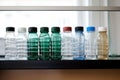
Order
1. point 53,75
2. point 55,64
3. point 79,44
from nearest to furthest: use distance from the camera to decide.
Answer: point 55,64, point 79,44, point 53,75

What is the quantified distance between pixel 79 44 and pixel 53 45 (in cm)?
14

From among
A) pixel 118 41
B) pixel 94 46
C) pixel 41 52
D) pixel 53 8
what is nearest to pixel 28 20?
pixel 53 8

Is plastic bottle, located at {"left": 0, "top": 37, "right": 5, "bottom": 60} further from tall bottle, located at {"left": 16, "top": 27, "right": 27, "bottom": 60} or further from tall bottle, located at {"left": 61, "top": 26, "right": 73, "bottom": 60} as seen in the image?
tall bottle, located at {"left": 61, "top": 26, "right": 73, "bottom": 60}

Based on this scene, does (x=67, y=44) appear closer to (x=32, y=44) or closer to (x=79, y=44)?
(x=79, y=44)

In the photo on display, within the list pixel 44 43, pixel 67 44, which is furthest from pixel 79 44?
pixel 44 43

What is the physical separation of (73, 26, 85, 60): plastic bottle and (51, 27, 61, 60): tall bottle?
8cm

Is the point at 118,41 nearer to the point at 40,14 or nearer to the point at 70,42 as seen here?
the point at 70,42

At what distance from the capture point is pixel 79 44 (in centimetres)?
108

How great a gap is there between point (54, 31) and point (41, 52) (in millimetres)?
127

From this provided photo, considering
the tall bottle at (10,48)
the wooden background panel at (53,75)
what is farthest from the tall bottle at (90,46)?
the tall bottle at (10,48)

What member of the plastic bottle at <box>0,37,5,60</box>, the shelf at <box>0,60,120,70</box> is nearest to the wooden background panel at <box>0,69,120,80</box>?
the plastic bottle at <box>0,37,5,60</box>

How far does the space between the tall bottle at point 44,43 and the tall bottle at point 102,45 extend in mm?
264

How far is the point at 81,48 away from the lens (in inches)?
42.6

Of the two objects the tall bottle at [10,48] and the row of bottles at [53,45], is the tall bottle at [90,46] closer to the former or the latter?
the row of bottles at [53,45]
